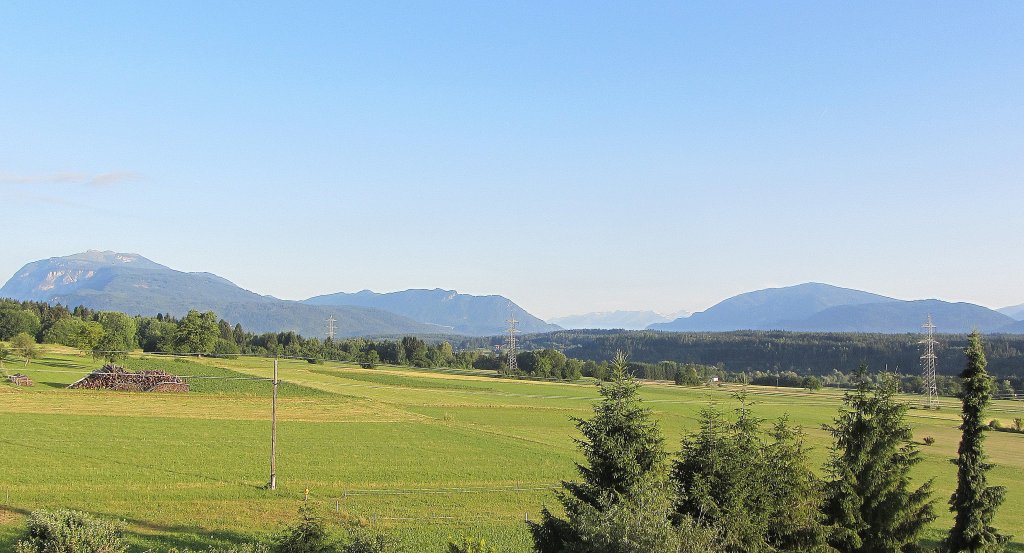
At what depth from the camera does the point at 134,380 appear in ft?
Result: 266

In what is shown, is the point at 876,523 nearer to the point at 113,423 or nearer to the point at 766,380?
the point at 113,423

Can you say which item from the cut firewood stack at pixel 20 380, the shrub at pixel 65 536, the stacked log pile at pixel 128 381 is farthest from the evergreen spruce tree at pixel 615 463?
the cut firewood stack at pixel 20 380

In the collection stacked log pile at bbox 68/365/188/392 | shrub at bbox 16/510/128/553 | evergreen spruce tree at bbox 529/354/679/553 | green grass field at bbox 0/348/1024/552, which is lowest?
green grass field at bbox 0/348/1024/552

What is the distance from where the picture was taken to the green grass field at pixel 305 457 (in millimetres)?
31078

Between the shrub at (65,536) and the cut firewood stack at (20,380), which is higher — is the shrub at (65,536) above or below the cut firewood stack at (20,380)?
above

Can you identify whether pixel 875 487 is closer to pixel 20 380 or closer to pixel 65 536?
pixel 65 536

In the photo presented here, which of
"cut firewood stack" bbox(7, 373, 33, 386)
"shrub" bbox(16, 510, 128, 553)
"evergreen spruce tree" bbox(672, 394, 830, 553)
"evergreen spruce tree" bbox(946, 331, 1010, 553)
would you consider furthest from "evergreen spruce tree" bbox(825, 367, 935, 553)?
"cut firewood stack" bbox(7, 373, 33, 386)

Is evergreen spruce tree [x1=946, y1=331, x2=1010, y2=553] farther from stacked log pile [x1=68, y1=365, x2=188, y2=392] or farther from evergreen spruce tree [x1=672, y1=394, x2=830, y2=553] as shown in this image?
stacked log pile [x1=68, y1=365, x2=188, y2=392]

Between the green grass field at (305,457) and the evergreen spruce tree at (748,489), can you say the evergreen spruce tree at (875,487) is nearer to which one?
the green grass field at (305,457)

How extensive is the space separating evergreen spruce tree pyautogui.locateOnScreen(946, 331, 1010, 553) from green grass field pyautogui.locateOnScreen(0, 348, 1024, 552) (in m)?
2.99

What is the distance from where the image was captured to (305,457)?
45.3 meters

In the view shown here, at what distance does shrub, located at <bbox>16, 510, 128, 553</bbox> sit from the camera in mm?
16609

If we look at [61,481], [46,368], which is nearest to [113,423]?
[61,481]

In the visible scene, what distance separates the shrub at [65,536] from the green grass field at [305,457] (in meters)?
9.30
